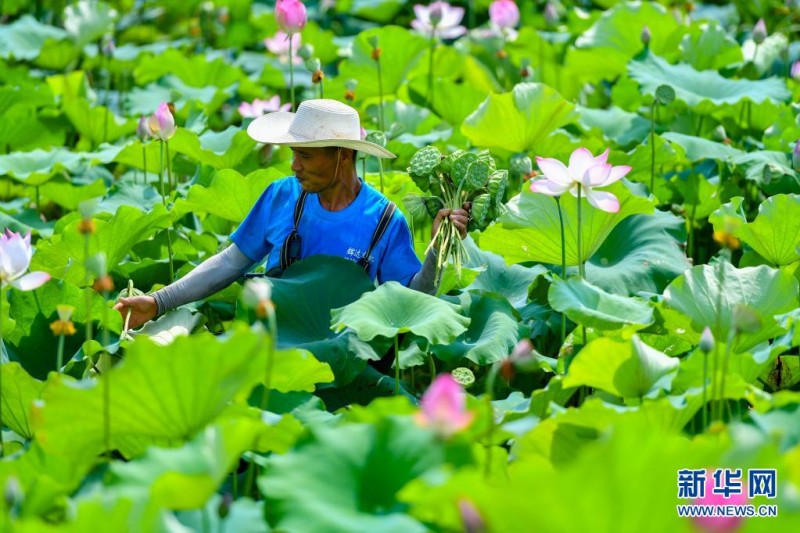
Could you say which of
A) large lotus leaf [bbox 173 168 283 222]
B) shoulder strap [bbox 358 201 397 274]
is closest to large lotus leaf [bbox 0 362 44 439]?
shoulder strap [bbox 358 201 397 274]

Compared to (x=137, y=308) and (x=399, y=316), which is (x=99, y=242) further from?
(x=399, y=316)

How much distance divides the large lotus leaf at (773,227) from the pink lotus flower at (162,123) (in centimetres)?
137

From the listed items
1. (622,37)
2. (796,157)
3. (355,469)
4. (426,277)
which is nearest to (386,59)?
(622,37)

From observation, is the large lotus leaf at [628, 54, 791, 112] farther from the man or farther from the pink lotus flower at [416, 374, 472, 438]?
the pink lotus flower at [416, 374, 472, 438]

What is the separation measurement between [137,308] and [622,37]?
2814 millimetres

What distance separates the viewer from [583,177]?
2365mm

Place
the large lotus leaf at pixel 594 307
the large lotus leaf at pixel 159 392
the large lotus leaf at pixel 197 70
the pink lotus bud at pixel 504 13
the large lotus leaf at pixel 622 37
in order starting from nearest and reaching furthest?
the large lotus leaf at pixel 159 392 → the large lotus leaf at pixel 594 307 → the pink lotus bud at pixel 504 13 → the large lotus leaf at pixel 622 37 → the large lotus leaf at pixel 197 70

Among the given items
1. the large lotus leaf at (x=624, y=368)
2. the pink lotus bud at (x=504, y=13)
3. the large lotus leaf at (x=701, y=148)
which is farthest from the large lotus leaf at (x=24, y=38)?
the large lotus leaf at (x=624, y=368)

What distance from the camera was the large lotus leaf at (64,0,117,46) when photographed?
17.4ft

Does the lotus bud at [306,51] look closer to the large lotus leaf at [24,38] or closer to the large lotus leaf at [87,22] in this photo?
the large lotus leaf at [87,22]

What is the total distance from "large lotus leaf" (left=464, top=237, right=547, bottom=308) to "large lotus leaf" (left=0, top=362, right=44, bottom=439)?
1.09m

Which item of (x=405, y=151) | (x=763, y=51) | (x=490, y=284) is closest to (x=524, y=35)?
(x=763, y=51)

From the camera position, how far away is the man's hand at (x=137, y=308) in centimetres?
267

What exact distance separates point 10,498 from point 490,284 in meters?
1.52
